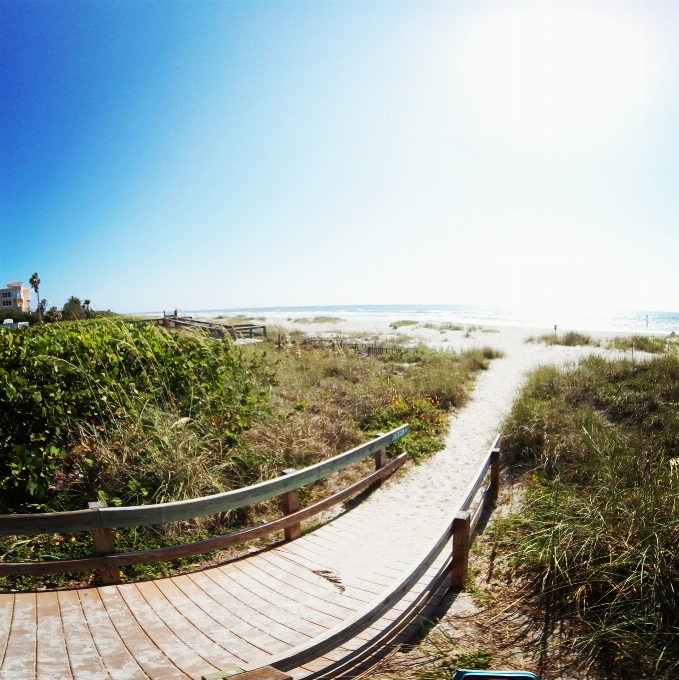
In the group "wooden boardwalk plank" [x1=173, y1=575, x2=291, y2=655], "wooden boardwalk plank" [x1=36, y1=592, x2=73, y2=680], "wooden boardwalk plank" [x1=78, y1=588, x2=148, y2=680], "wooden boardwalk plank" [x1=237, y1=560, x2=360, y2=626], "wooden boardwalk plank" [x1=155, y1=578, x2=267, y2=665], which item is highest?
"wooden boardwalk plank" [x1=36, y1=592, x2=73, y2=680]

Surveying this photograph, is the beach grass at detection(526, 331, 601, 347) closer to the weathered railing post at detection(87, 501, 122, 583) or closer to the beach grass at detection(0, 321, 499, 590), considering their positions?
the beach grass at detection(0, 321, 499, 590)

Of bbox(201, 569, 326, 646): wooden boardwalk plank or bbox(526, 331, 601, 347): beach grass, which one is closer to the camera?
bbox(201, 569, 326, 646): wooden boardwalk plank

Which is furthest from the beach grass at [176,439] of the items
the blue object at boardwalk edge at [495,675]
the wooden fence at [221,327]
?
the blue object at boardwalk edge at [495,675]

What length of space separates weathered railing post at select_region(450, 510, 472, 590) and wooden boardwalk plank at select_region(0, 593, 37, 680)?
3.40 metres

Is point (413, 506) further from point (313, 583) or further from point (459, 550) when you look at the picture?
point (313, 583)

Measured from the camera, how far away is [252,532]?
462cm

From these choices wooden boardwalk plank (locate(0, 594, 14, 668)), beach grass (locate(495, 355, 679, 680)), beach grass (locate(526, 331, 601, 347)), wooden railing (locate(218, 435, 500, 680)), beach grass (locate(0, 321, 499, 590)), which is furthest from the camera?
beach grass (locate(526, 331, 601, 347))

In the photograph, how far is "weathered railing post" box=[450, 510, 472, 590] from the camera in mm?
4070

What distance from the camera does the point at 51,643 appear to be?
2.87 metres

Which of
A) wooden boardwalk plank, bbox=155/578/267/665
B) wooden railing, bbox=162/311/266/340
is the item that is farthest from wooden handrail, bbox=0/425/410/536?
wooden railing, bbox=162/311/266/340

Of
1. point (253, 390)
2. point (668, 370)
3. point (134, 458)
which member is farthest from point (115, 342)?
point (668, 370)

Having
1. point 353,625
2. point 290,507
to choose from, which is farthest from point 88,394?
point 353,625

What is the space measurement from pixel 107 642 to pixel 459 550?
308 cm

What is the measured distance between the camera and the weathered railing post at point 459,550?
4.07m
